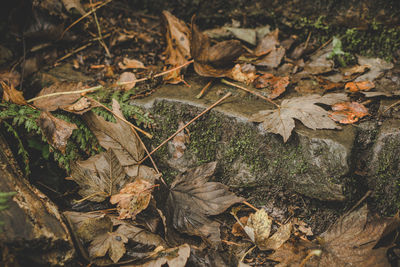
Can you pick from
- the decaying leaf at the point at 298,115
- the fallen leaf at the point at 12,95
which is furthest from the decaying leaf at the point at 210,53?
the fallen leaf at the point at 12,95

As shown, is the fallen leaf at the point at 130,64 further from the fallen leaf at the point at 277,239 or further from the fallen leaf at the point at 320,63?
the fallen leaf at the point at 277,239

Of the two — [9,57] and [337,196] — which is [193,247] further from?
[9,57]

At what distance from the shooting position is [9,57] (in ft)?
8.76

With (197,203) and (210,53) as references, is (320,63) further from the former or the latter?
(197,203)

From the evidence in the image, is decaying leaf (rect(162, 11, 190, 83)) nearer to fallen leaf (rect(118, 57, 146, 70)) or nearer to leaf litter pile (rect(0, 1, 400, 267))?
leaf litter pile (rect(0, 1, 400, 267))

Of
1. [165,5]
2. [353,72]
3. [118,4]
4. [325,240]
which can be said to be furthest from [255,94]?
[118,4]

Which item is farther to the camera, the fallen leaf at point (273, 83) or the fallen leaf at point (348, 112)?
the fallen leaf at point (273, 83)

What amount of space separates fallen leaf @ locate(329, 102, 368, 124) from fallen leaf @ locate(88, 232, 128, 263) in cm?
181

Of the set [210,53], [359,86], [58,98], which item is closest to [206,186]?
[210,53]

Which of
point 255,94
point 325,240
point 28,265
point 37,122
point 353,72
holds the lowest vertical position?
Answer: point 325,240

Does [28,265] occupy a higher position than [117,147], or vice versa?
[117,147]

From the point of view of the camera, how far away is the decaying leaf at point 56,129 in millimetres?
1982

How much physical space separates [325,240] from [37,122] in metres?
2.36

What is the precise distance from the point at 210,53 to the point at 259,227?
4.94ft
